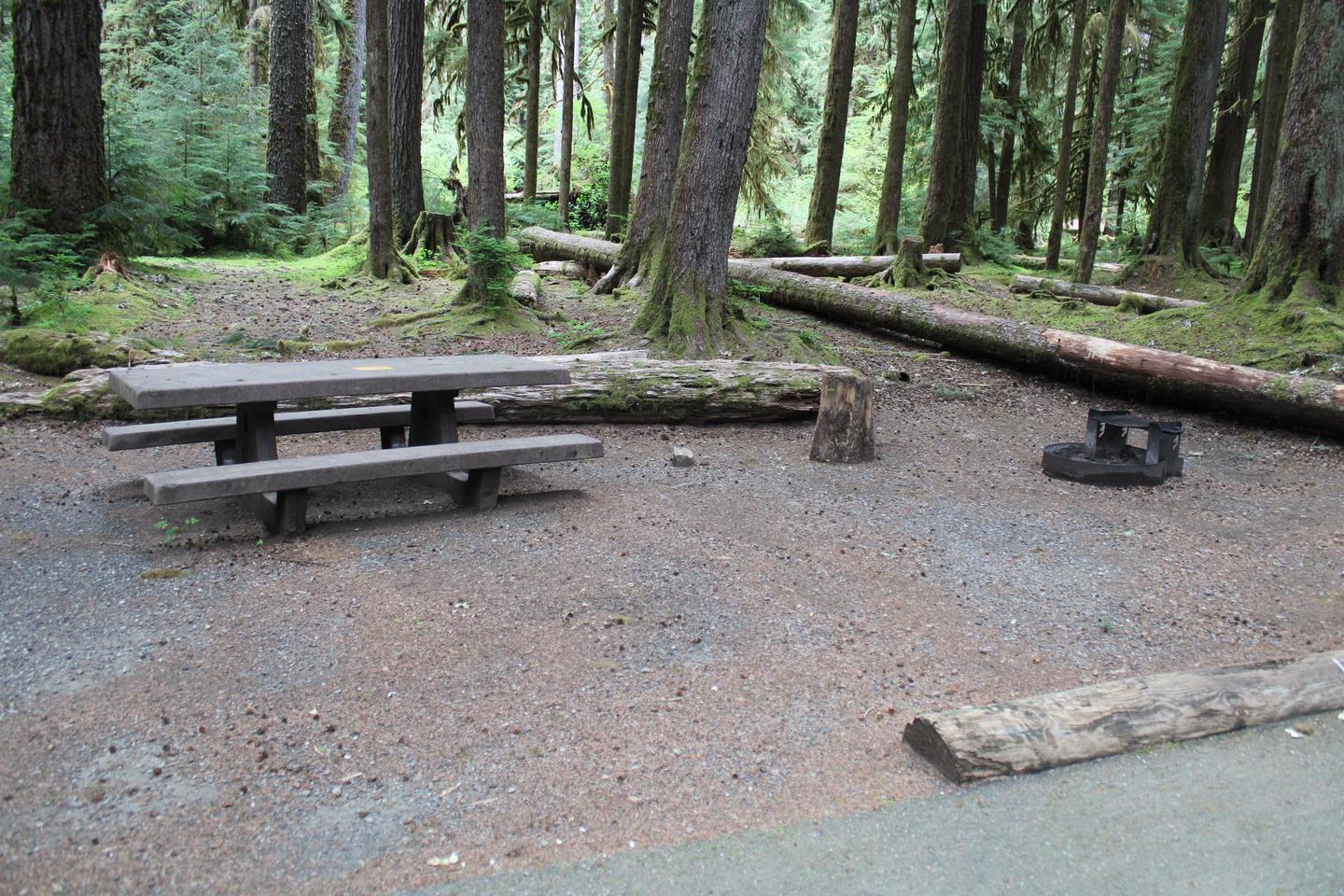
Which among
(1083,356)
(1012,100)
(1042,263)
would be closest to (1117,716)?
(1083,356)

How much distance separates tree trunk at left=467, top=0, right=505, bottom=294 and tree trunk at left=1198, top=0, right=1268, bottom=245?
15.3 metres

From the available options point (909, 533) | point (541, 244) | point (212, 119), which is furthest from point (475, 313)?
point (212, 119)

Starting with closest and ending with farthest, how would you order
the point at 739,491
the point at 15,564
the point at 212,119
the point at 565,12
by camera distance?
the point at 15,564
the point at 739,491
the point at 212,119
the point at 565,12

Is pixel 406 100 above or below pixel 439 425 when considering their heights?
above

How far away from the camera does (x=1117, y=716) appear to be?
3297 mm

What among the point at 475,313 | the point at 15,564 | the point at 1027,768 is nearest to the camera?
the point at 1027,768

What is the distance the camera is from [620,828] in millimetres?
2844

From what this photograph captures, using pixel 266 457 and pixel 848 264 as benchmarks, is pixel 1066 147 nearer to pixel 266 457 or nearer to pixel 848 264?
pixel 848 264

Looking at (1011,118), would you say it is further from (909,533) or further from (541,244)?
(909,533)

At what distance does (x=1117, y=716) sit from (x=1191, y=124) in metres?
13.9

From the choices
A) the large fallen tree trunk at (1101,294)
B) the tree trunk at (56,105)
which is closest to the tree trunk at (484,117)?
the tree trunk at (56,105)

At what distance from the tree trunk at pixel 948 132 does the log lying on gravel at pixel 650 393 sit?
34.7 ft

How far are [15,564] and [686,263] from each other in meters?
6.28

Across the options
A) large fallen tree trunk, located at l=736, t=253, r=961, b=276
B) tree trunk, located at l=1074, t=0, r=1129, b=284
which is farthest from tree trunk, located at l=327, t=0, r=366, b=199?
tree trunk, located at l=1074, t=0, r=1129, b=284
